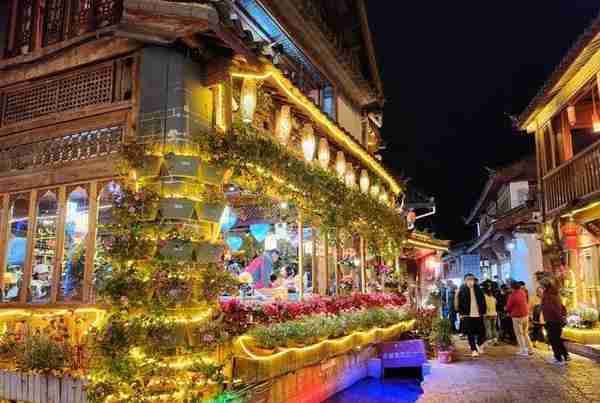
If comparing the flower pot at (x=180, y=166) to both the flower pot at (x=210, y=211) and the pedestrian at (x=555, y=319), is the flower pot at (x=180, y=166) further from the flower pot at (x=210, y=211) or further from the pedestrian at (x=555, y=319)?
the pedestrian at (x=555, y=319)

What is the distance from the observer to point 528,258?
74.6 feet

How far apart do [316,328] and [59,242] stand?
4.43 meters

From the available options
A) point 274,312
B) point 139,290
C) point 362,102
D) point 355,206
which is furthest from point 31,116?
point 362,102

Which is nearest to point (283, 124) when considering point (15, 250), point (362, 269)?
point (15, 250)

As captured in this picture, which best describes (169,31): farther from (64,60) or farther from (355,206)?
(355,206)

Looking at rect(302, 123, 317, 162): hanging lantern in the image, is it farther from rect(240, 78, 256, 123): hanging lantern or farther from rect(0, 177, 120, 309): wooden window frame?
rect(0, 177, 120, 309): wooden window frame

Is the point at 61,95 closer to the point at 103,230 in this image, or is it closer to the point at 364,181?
the point at 103,230

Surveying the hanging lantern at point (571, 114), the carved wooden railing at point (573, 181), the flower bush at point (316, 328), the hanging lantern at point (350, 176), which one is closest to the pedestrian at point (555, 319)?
the carved wooden railing at point (573, 181)

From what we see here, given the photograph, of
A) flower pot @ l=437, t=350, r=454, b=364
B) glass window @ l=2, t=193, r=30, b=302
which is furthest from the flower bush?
glass window @ l=2, t=193, r=30, b=302

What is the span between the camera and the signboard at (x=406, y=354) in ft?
37.7

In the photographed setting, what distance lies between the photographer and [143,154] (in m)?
6.71

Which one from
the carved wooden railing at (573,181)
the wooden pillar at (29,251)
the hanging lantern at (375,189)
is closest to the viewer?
the wooden pillar at (29,251)

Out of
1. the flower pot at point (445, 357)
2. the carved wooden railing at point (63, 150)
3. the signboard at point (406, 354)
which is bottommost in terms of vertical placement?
the flower pot at point (445, 357)

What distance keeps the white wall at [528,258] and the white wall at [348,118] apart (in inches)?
369
